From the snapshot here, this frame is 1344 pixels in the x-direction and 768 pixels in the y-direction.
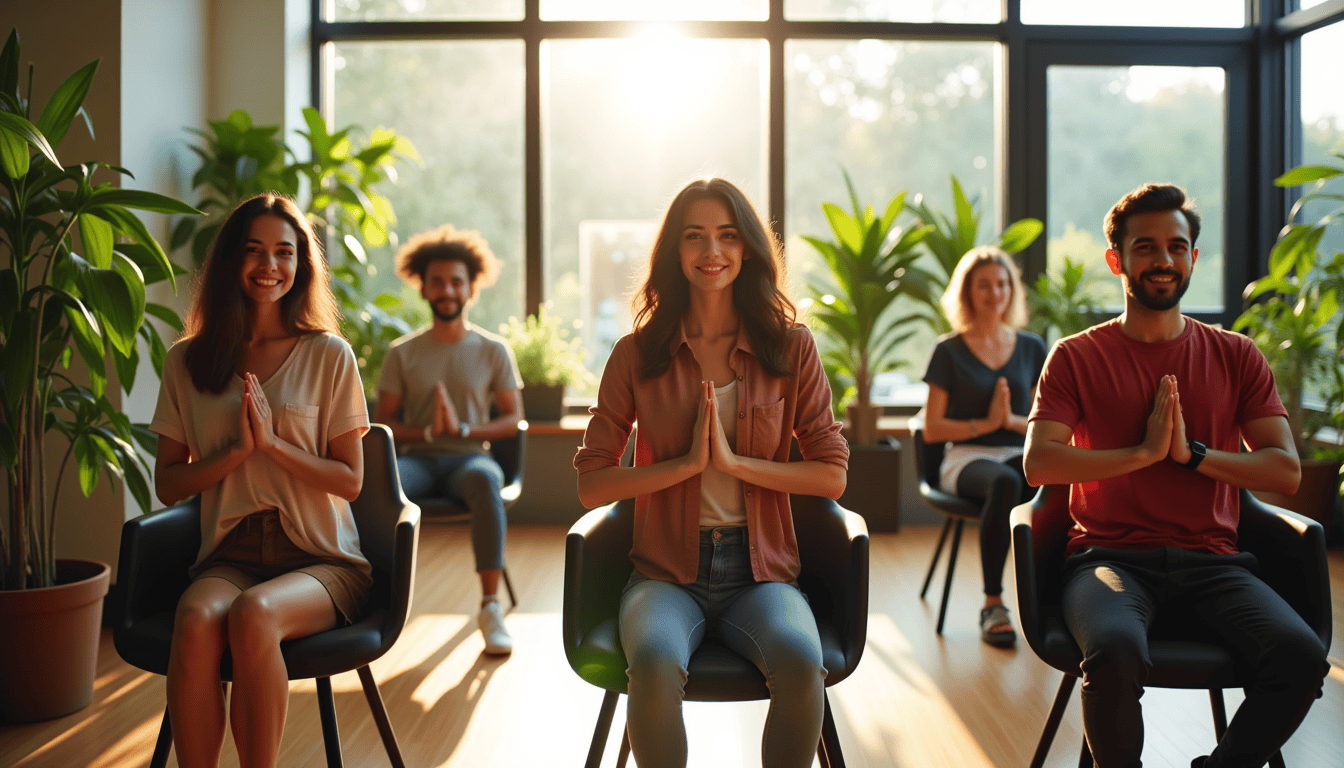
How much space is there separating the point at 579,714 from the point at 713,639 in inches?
39.5

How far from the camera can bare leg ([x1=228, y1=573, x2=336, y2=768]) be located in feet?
5.78

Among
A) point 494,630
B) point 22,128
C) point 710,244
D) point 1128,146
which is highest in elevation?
point 1128,146

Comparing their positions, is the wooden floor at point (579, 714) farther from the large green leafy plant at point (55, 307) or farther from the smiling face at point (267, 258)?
the smiling face at point (267, 258)

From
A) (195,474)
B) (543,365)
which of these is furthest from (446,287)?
(195,474)

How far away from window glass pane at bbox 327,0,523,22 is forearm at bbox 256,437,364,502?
3.91 meters

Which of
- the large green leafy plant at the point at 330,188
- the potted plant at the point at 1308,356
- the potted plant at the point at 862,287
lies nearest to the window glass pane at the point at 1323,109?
the potted plant at the point at 1308,356

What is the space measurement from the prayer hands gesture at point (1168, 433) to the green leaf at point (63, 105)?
263 centimetres

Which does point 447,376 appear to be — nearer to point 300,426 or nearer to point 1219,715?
point 300,426

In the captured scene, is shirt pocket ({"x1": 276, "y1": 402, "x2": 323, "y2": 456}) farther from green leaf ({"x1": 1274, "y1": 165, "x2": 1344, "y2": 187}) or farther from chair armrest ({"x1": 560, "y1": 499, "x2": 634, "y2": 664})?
green leaf ({"x1": 1274, "y1": 165, "x2": 1344, "y2": 187})

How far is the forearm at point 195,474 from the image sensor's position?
1.98 metres

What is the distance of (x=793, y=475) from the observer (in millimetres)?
1934

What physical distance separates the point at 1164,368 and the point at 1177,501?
284 mm

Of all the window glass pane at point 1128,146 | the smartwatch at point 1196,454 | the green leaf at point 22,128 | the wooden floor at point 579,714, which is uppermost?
the window glass pane at point 1128,146

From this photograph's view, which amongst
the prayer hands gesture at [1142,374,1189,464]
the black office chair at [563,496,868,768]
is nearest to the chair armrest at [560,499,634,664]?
the black office chair at [563,496,868,768]
